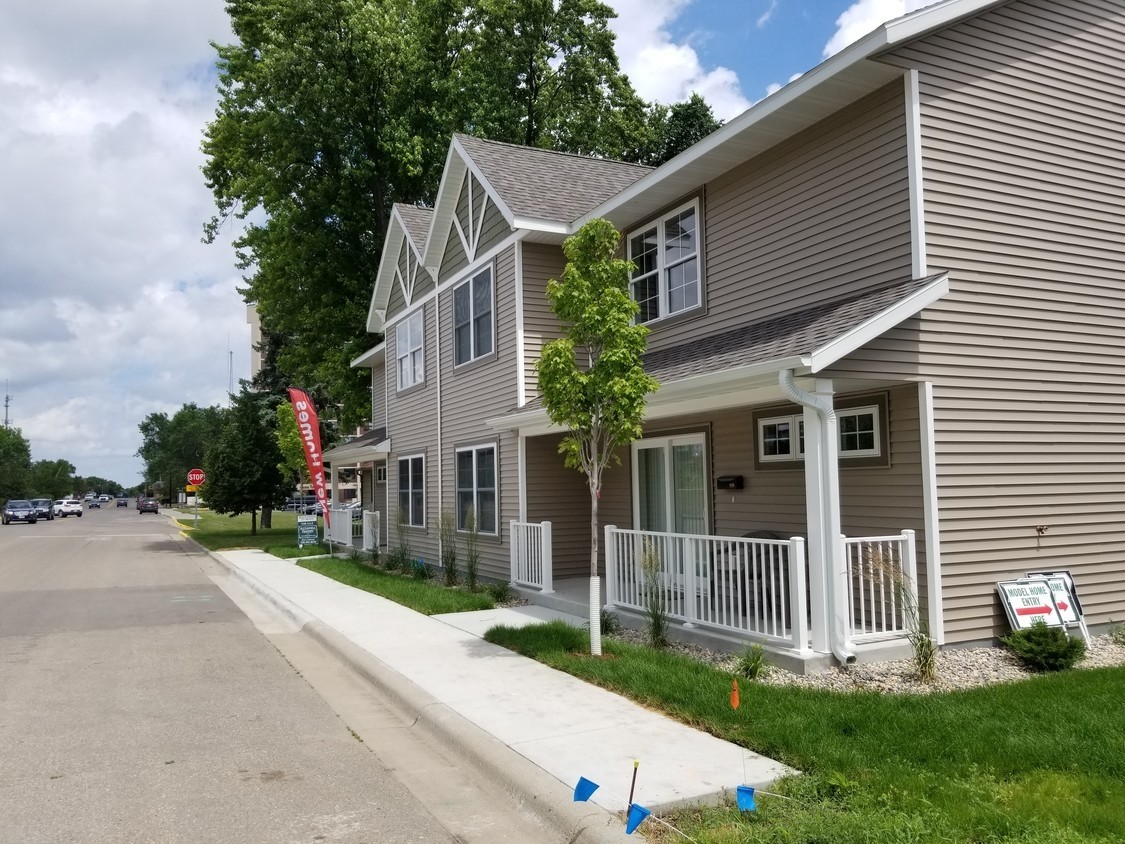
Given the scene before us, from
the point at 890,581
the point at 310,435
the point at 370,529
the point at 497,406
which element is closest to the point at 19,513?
the point at 310,435

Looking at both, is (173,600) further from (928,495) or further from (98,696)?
(928,495)

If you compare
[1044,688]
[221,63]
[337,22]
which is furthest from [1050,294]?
[221,63]

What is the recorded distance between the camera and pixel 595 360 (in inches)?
351

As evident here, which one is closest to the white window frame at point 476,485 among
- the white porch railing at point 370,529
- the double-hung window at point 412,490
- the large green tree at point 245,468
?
the double-hung window at point 412,490

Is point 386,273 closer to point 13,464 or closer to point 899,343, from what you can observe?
point 899,343

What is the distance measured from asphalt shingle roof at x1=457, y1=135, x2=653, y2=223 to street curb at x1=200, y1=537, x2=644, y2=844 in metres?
7.73

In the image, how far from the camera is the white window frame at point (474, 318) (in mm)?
→ 14953

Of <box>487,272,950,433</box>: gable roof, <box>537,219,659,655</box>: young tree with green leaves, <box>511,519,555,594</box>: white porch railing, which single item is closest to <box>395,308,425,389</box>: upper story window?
<box>511,519,555,594</box>: white porch railing

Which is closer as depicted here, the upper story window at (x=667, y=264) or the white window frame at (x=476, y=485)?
the upper story window at (x=667, y=264)

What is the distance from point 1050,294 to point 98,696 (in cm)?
1054

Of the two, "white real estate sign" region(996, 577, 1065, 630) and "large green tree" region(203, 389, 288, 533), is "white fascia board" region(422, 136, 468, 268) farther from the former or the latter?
"large green tree" region(203, 389, 288, 533)

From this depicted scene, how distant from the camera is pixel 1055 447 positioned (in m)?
8.98

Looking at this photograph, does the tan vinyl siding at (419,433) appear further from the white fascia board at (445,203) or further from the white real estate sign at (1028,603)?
the white real estate sign at (1028,603)

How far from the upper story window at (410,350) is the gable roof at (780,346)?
9.41 m
